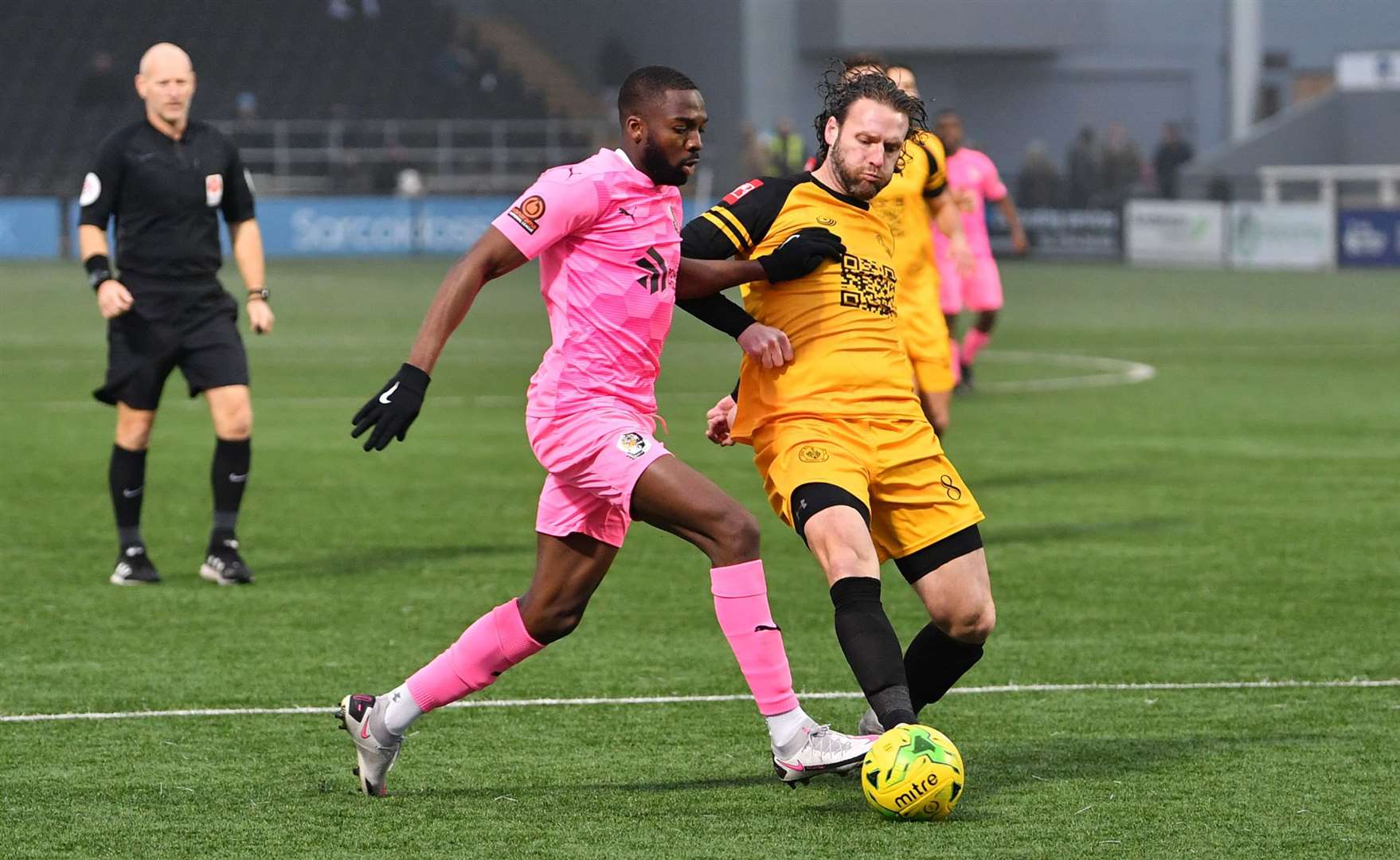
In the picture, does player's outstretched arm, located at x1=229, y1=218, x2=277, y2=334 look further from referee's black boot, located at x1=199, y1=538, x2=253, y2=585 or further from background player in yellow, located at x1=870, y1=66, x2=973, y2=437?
background player in yellow, located at x1=870, y1=66, x2=973, y2=437

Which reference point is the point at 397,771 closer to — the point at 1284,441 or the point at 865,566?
the point at 865,566

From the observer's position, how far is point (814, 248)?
570 cm

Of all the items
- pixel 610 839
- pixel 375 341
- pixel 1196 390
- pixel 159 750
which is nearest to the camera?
pixel 610 839

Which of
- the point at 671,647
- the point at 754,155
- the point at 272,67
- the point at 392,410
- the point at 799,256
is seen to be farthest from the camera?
the point at 272,67

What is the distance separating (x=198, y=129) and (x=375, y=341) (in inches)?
510

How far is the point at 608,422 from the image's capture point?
5.33 m

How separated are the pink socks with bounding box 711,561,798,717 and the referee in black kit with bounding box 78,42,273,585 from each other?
13.0 feet

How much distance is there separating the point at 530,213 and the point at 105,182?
412 centimetres

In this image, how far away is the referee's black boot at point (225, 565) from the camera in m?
8.98

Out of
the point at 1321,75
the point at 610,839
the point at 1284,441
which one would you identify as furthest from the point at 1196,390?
the point at 1321,75

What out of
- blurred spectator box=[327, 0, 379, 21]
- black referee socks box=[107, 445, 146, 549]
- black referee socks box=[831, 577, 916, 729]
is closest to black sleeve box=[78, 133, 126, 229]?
black referee socks box=[107, 445, 146, 549]

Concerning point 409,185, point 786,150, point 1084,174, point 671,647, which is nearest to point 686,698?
point 671,647

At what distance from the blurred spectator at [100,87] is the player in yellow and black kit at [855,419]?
35071 millimetres

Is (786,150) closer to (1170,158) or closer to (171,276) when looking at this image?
(1170,158)
